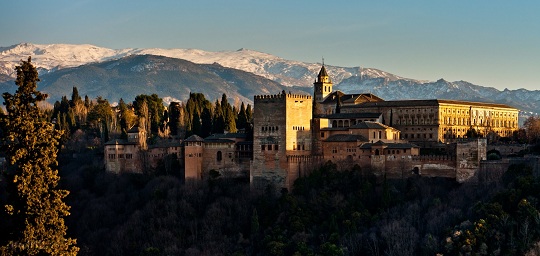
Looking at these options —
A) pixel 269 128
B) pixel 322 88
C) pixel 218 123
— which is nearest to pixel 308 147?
pixel 269 128

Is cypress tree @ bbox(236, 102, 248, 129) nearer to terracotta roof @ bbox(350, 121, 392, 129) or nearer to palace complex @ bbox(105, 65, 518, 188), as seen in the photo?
palace complex @ bbox(105, 65, 518, 188)

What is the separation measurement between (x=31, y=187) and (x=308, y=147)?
28.4 meters

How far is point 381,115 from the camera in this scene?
52.7 meters

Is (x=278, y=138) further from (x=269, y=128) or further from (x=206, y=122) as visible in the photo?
(x=206, y=122)

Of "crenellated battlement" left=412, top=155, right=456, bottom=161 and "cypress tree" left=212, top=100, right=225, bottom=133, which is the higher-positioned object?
"cypress tree" left=212, top=100, right=225, bottom=133

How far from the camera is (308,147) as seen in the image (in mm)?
44781

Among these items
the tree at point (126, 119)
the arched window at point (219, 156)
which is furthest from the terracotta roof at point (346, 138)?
the tree at point (126, 119)

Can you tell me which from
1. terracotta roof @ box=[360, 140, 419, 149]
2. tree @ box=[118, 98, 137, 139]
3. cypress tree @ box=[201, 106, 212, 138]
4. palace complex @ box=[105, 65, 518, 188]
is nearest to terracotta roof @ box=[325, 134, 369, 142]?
palace complex @ box=[105, 65, 518, 188]

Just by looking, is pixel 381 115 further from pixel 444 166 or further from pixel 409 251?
pixel 409 251

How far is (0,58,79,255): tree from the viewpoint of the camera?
Result: 17.4 metres

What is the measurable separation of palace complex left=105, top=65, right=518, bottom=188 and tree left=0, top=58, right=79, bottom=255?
26831mm

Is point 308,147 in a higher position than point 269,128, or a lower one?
lower

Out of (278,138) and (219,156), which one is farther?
(219,156)

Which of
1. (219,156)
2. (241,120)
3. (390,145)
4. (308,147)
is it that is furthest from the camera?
(241,120)
